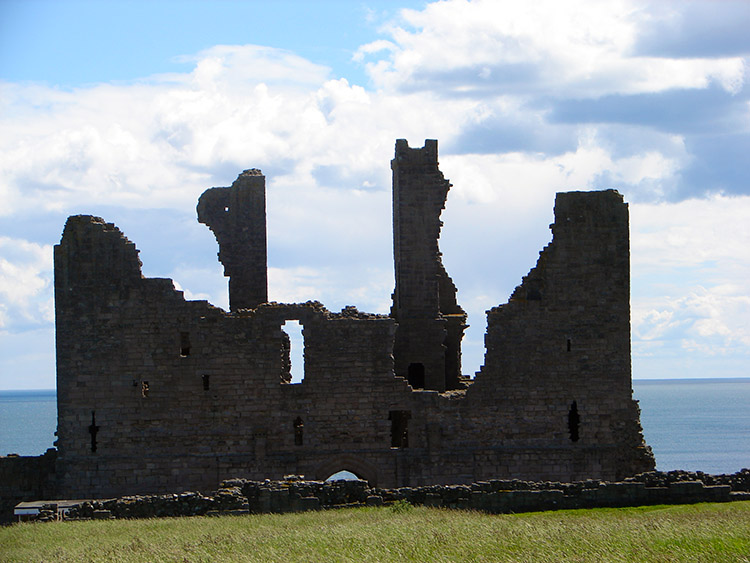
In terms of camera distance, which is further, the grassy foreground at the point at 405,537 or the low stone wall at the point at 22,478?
the low stone wall at the point at 22,478

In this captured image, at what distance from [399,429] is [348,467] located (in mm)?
1594

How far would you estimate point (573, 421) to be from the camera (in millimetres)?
30750

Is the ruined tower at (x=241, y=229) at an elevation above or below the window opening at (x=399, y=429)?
above

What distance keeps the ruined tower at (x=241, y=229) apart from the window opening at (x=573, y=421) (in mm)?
8408

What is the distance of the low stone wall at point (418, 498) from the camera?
1040 inches

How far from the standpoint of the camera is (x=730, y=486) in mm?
27188

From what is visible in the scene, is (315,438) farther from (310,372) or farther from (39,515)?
(39,515)

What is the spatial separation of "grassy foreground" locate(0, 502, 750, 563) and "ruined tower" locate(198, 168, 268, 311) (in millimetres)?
8475

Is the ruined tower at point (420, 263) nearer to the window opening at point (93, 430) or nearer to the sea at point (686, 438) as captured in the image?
the window opening at point (93, 430)

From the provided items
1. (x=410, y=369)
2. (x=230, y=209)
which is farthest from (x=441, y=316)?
(x=230, y=209)

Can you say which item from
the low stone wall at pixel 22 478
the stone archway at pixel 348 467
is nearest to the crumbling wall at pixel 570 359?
the stone archway at pixel 348 467

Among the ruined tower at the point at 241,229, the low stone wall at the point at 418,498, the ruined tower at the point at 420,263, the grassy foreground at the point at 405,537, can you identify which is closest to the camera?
the grassy foreground at the point at 405,537

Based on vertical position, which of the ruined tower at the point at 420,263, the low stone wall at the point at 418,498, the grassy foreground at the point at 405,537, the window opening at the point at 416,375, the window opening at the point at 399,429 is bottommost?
the grassy foreground at the point at 405,537

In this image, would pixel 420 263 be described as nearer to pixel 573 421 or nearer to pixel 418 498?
pixel 573 421
